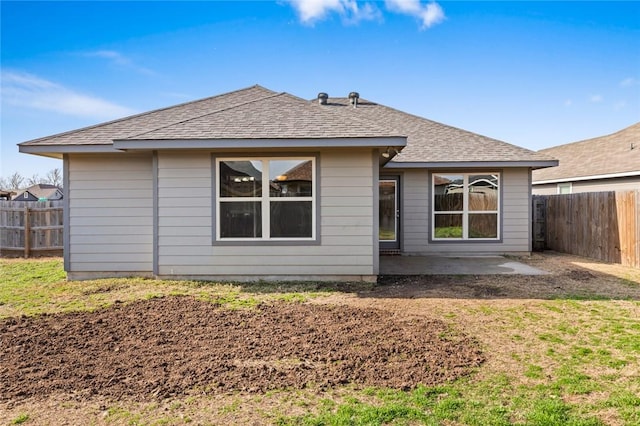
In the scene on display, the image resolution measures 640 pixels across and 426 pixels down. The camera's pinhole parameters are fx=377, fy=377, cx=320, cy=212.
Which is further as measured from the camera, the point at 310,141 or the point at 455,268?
the point at 455,268

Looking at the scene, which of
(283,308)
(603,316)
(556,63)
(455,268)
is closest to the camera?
(603,316)

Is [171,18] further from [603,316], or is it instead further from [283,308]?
[603,316]

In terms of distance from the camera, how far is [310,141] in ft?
21.6

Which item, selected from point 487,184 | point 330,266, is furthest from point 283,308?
point 487,184

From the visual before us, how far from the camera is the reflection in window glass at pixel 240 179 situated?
7.17 m

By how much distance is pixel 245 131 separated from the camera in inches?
270

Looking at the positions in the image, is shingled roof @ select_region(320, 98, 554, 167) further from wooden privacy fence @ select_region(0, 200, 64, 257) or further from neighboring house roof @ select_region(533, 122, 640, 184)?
wooden privacy fence @ select_region(0, 200, 64, 257)

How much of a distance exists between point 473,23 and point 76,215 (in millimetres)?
11951

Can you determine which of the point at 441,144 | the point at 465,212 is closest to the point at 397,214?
the point at 465,212

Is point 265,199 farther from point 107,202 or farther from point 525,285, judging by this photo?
point 525,285

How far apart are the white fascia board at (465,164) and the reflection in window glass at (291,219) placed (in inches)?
152

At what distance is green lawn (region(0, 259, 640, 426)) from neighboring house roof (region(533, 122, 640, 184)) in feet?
35.5

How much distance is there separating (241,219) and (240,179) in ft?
2.51

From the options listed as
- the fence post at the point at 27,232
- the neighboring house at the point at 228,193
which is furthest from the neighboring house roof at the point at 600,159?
the fence post at the point at 27,232
